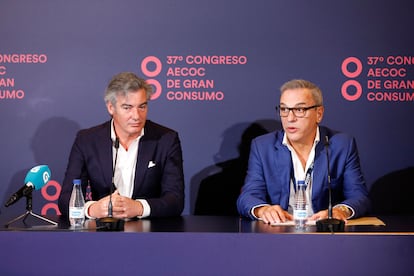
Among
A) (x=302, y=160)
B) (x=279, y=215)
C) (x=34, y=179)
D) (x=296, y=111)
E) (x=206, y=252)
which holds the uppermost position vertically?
(x=296, y=111)

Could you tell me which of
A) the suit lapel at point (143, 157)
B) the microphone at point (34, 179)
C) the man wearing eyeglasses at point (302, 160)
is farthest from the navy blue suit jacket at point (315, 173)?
the microphone at point (34, 179)

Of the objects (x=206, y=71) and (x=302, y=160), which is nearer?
(x=302, y=160)

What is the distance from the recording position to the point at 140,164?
12.4 feet

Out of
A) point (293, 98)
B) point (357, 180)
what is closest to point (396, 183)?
point (357, 180)

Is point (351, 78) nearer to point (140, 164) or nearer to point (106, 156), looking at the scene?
point (140, 164)

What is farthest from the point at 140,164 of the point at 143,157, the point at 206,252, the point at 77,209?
the point at 206,252

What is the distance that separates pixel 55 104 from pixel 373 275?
2884mm

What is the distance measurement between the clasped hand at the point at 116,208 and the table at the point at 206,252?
42 cm

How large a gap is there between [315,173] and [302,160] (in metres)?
0.14

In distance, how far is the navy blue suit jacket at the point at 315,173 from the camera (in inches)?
144

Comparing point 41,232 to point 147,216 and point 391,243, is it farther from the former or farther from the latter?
point 391,243

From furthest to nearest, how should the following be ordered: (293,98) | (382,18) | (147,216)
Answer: (382,18)
(293,98)
(147,216)

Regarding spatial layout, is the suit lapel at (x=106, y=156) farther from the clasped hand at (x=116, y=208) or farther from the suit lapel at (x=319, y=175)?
the suit lapel at (x=319, y=175)

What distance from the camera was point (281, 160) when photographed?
12.2 feet
